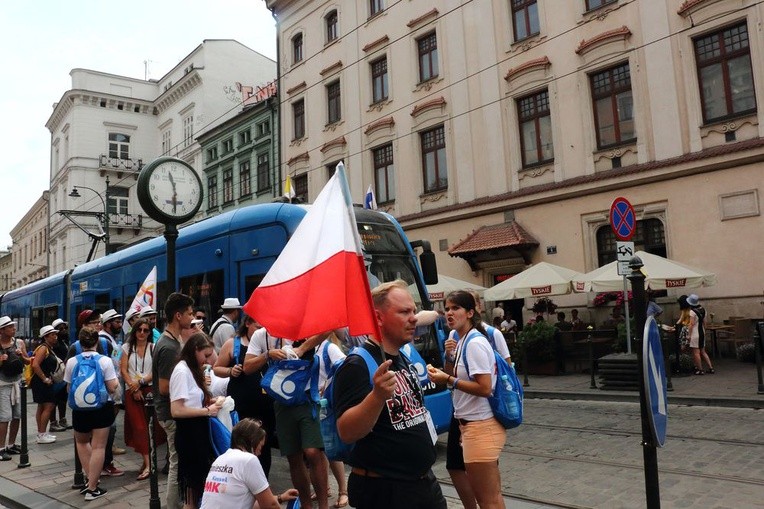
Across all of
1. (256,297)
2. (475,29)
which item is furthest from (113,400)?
(475,29)

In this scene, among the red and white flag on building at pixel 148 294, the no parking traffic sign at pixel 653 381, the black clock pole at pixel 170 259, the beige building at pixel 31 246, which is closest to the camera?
the no parking traffic sign at pixel 653 381

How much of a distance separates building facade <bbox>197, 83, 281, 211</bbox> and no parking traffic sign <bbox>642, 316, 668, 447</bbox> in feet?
84.0

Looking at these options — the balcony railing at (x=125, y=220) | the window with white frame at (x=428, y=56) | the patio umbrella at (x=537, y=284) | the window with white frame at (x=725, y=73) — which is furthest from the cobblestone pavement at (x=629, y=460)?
the balcony railing at (x=125, y=220)

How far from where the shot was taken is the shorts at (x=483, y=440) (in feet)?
13.6

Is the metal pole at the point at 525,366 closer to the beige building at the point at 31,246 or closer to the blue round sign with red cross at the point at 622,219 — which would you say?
the blue round sign with red cross at the point at 622,219

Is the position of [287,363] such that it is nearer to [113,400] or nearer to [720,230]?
[113,400]

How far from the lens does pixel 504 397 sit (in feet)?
14.1

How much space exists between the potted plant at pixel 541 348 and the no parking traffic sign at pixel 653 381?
35.7 ft

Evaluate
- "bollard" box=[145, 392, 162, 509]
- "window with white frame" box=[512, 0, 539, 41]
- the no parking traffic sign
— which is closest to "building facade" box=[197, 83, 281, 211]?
"window with white frame" box=[512, 0, 539, 41]

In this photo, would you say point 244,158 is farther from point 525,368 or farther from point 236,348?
point 236,348

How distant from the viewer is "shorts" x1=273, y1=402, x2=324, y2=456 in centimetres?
531

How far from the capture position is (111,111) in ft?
→ 149

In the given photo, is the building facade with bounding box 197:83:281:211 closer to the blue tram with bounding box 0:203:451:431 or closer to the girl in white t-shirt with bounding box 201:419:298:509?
the blue tram with bounding box 0:203:451:431

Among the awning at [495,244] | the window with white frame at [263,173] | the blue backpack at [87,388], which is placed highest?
the window with white frame at [263,173]
